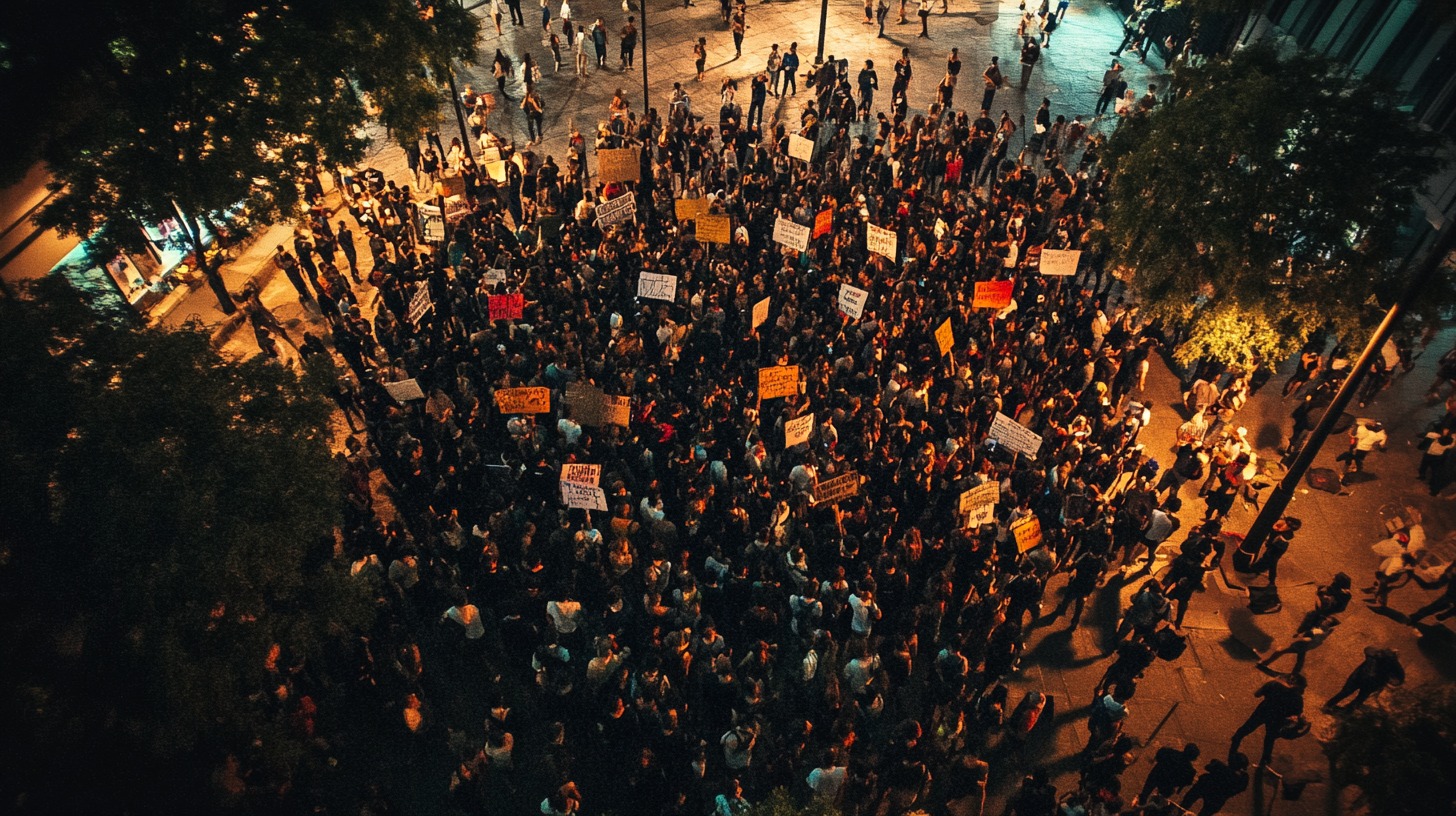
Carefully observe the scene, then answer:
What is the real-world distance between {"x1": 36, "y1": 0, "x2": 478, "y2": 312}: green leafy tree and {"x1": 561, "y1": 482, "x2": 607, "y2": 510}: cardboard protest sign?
29.9 feet

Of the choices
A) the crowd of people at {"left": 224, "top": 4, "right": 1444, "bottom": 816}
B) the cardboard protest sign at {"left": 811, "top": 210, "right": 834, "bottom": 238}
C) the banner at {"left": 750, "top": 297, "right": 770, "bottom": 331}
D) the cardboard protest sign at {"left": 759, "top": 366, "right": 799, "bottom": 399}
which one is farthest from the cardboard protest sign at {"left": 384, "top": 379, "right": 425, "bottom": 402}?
the cardboard protest sign at {"left": 811, "top": 210, "right": 834, "bottom": 238}

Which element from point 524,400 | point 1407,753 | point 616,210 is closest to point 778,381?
point 524,400

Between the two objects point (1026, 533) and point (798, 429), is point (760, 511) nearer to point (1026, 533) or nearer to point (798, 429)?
point (798, 429)

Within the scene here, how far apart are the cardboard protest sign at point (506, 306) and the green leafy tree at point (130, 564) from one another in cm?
692

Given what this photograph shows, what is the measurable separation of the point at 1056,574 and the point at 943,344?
446 cm

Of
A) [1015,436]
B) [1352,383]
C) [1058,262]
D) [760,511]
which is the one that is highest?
[1352,383]

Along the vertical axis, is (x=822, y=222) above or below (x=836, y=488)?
below

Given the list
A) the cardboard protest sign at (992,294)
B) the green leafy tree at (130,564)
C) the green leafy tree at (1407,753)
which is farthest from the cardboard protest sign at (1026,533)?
the green leafy tree at (130,564)

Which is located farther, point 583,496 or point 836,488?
point 836,488

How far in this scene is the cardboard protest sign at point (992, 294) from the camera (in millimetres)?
15984

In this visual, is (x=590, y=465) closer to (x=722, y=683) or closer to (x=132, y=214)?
(x=722, y=683)

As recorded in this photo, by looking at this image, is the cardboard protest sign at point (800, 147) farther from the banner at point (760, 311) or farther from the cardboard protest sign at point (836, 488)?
the cardboard protest sign at point (836, 488)

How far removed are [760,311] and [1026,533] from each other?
631cm

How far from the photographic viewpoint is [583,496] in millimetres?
11922
